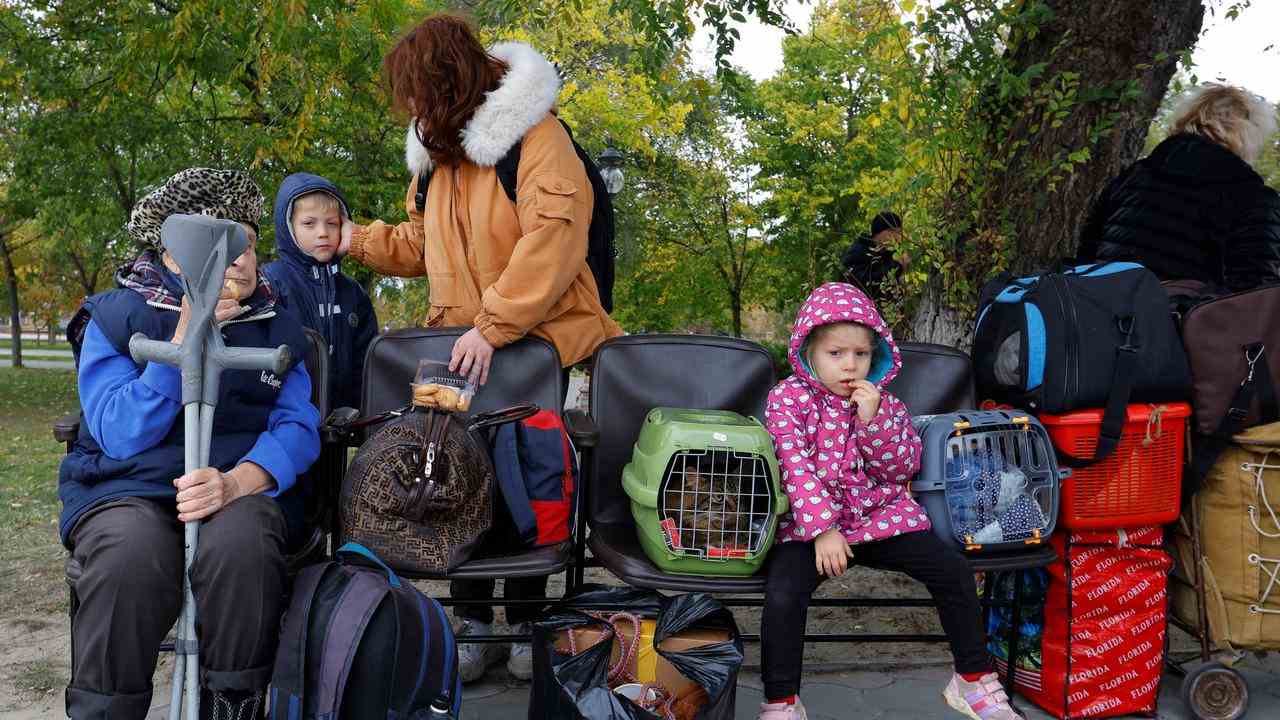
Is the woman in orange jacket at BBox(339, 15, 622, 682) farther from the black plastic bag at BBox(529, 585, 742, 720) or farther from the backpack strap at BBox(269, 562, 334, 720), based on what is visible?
the backpack strap at BBox(269, 562, 334, 720)

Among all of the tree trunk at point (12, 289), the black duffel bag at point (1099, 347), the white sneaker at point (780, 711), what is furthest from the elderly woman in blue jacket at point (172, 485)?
the tree trunk at point (12, 289)

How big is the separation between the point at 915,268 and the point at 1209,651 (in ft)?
6.55

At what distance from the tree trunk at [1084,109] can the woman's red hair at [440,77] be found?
2.30 m

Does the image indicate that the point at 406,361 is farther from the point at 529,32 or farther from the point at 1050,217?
the point at 529,32

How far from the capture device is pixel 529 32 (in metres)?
13.0

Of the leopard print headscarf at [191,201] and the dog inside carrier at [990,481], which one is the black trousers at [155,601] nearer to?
the leopard print headscarf at [191,201]

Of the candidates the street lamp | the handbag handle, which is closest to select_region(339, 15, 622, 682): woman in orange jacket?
the handbag handle

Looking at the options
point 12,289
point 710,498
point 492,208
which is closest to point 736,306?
point 492,208

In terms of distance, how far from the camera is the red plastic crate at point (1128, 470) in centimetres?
303

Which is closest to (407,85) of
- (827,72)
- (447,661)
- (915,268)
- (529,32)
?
(447,661)

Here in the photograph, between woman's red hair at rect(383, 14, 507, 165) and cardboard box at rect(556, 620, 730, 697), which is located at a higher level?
woman's red hair at rect(383, 14, 507, 165)

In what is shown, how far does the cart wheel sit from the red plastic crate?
0.54m

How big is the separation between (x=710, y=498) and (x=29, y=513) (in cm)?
538

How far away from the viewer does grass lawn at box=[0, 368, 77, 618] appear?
4309 millimetres
